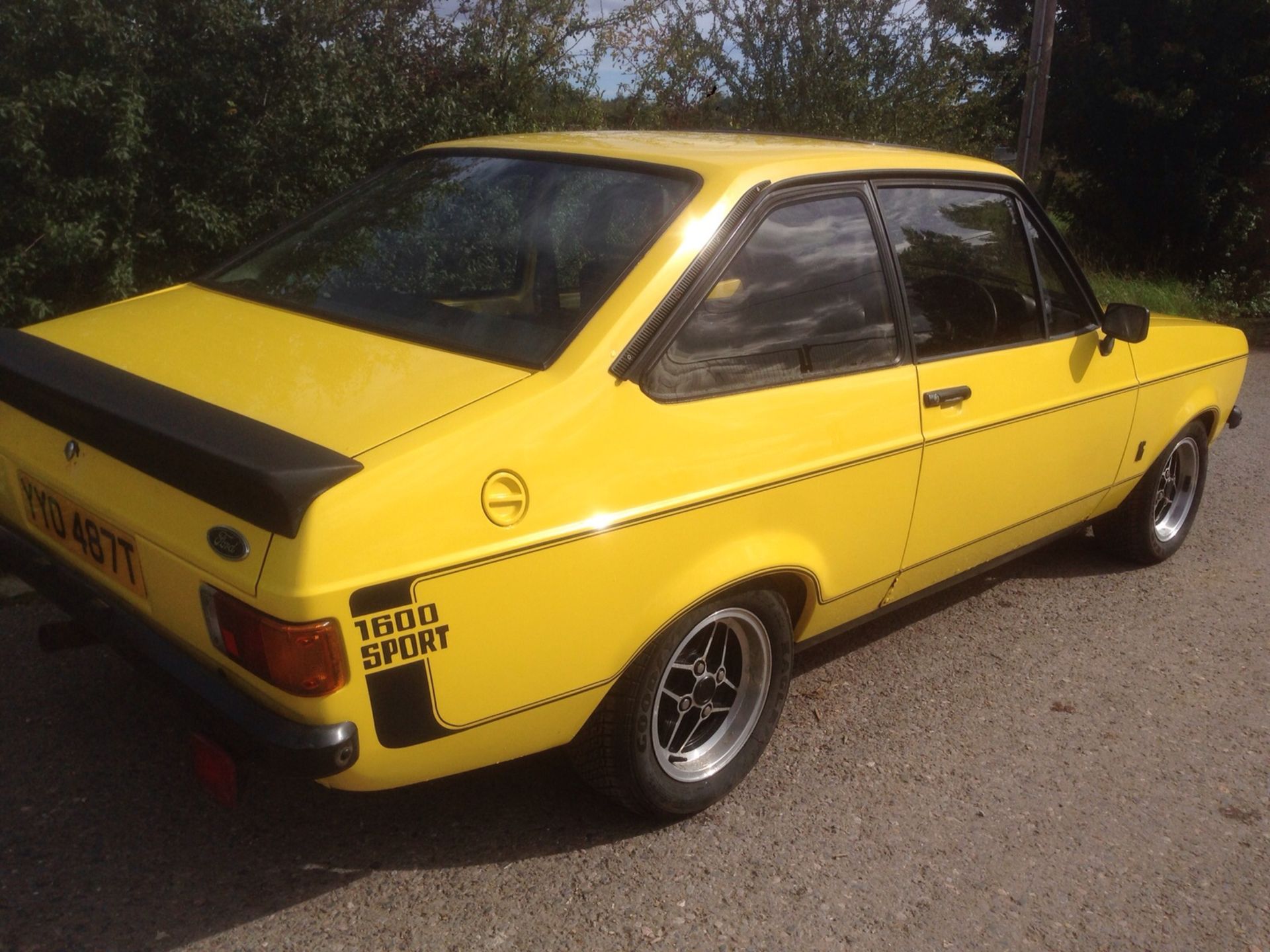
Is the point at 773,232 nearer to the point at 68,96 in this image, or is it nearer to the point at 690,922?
the point at 690,922

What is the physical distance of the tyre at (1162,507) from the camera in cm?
461

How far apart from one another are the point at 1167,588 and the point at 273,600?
12.9 feet

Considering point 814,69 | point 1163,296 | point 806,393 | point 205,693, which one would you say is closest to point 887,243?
point 806,393

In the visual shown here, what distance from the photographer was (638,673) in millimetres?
2578

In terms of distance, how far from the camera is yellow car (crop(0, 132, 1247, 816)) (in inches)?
83.4

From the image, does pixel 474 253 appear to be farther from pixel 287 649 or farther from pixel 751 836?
pixel 751 836

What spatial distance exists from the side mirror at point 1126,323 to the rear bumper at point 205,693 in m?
3.03

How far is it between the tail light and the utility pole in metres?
10.7

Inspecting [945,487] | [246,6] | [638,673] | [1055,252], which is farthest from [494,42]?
[638,673]

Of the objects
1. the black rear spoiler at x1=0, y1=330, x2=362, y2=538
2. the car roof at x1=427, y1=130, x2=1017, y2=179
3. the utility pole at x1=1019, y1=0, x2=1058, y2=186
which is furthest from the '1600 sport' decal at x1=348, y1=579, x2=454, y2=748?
the utility pole at x1=1019, y1=0, x2=1058, y2=186

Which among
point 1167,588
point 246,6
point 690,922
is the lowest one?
point 1167,588

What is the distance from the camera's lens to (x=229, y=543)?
82.0 inches

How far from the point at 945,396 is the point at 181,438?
6.94 feet

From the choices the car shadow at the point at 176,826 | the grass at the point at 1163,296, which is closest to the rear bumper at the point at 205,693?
the car shadow at the point at 176,826
